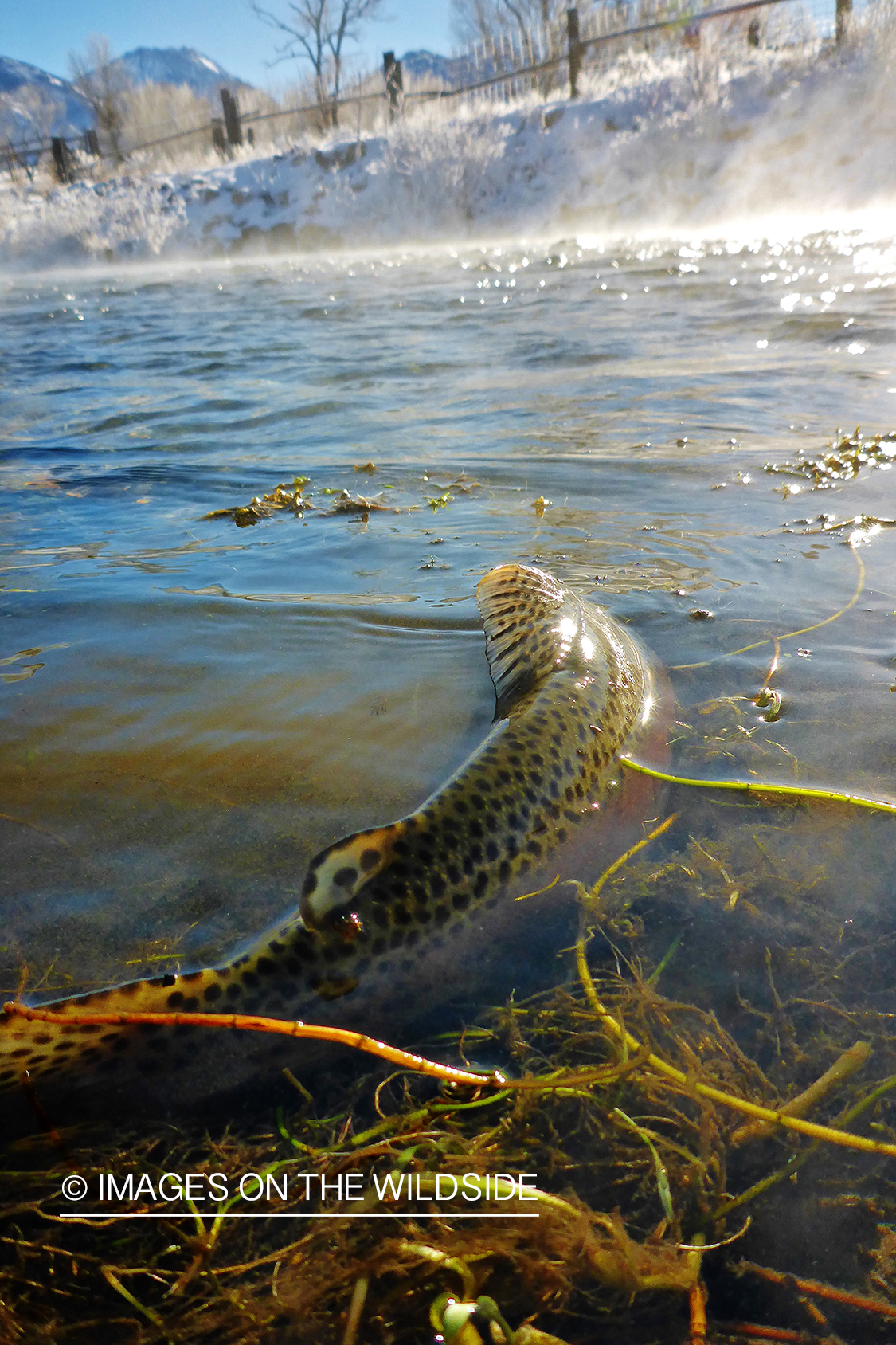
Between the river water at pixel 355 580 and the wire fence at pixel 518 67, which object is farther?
the wire fence at pixel 518 67

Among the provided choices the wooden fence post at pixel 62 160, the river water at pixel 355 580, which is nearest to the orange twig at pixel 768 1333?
the river water at pixel 355 580

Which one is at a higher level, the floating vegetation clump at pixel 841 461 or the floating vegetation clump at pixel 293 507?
the floating vegetation clump at pixel 293 507

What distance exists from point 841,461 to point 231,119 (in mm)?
40886

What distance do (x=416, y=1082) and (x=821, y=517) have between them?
3.62 metres

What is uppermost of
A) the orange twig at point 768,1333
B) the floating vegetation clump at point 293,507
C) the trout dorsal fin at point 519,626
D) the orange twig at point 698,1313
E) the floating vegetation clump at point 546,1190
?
the floating vegetation clump at point 293,507

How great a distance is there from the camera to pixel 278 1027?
1.50 meters

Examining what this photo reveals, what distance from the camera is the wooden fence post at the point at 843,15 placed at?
22047mm

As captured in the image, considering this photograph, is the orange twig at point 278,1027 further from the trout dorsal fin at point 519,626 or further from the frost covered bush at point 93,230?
the frost covered bush at point 93,230

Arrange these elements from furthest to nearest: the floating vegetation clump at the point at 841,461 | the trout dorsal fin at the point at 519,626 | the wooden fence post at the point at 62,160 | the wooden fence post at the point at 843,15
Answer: the wooden fence post at the point at 62,160 < the wooden fence post at the point at 843,15 < the floating vegetation clump at the point at 841,461 < the trout dorsal fin at the point at 519,626

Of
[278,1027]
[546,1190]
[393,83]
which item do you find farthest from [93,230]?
[546,1190]

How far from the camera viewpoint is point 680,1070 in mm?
1552

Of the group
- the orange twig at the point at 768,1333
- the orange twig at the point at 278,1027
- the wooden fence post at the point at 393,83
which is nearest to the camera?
the orange twig at the point at 768,1333

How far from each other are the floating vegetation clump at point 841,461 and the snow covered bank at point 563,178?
17.0 m

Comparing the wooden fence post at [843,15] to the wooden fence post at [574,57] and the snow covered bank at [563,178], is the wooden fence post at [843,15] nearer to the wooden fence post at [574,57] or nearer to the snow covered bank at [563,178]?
the snow covered bank at [563,178]
